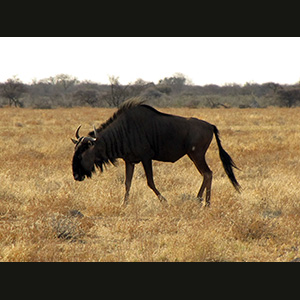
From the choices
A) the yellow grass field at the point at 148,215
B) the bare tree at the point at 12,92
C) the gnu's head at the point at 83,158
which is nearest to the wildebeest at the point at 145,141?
the gnu's head at the point at 83,158

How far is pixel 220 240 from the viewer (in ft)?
19.3

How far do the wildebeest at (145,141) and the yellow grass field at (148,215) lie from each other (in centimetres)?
56

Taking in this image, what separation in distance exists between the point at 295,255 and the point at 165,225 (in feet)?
5.97

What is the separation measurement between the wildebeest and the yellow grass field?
1.83ft

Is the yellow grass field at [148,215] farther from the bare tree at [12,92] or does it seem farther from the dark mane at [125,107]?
the bare tree at [12,92]

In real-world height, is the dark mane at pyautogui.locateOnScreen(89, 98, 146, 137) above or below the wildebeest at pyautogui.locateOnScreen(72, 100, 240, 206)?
above

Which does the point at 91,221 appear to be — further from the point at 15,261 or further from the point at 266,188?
the point at 266,188

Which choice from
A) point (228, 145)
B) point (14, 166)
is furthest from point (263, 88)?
point (14, 166)

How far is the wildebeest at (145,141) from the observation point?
8125 mm

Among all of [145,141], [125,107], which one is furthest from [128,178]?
[125,107]

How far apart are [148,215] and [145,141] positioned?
1378 mm

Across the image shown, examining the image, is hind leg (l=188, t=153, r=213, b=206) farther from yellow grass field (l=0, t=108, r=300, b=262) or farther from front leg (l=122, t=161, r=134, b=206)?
front leg (l=122, t=161, r=134, b=206)

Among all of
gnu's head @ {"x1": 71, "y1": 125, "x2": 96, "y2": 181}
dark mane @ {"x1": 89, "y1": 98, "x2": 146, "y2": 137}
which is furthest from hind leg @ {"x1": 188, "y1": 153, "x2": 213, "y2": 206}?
gnu's head @ {"x1": 71, "y1": 125, "x2": 96, "y2": 181}

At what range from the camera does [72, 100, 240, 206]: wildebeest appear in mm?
8125
